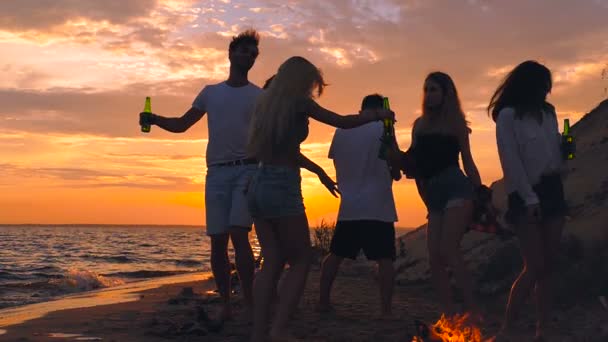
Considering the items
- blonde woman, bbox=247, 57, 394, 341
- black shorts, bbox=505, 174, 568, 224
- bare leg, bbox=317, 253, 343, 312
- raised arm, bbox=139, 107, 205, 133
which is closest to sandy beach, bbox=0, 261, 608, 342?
bare leg, bbox=317, 253, 343, 312

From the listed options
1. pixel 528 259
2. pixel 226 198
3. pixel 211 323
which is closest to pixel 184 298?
pixel 211 323

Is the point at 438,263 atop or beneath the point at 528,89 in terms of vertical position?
beneath

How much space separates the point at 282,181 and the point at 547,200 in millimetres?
2006

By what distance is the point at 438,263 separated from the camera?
5145 mm

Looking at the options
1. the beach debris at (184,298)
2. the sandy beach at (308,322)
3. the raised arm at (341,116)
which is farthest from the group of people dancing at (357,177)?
the beach debris at (184,298)

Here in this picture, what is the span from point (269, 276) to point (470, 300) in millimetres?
1947

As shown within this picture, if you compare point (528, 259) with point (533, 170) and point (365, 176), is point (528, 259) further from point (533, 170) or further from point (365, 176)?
point (365, 176)

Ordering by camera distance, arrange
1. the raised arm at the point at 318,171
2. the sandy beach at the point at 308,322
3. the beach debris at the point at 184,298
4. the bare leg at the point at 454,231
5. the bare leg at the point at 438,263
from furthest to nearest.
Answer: the beach debris at the point at 184,298
the sandy beach at the point at 308,322
the bare leg at the point at 438,263
the bare leg at the point at 454,231
the raised arm at the point at 318,171

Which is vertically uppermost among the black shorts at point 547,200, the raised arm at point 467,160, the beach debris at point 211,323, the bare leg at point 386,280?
the raised arm at point 467,160

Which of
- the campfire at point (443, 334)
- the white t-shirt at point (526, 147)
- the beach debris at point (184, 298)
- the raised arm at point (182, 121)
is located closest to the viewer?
the campfire at point (443, 334)

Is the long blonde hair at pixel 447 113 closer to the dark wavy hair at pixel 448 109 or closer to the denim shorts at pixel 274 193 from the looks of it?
the dark wavy hair at pixel 448 109

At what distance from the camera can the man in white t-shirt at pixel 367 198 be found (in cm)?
598

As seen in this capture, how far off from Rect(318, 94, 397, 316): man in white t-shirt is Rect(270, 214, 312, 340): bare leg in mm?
1759

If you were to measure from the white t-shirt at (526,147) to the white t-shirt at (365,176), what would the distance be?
1353 mm
